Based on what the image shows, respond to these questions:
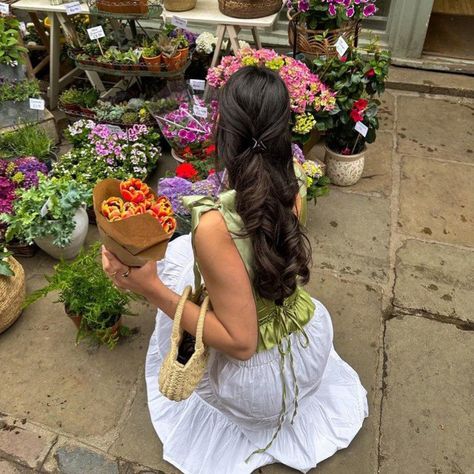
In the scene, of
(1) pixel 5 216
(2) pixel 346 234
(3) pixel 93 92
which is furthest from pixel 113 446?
(3) pixel 93 92

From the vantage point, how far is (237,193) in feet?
4.44

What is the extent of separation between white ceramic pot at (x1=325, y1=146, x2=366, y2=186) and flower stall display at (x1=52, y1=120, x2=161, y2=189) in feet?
4.12

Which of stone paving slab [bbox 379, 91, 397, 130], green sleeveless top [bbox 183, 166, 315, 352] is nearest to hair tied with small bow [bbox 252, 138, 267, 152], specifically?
green sleeveless top [bbox 183, 166, 315, 352]

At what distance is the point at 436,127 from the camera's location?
409 centimetres

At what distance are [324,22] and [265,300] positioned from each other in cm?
239

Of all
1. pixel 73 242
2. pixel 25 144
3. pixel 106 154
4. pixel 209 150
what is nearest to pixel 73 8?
pixel 25 144

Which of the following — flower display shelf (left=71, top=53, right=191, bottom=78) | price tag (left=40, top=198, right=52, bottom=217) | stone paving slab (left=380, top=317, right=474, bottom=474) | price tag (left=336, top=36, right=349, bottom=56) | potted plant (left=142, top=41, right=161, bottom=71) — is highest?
price tag (left=336, top=36, right=349, bottom=56)

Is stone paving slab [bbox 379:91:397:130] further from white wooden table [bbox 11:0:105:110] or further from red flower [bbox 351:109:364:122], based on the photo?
white wooden table [bbox 11:0:105:110]

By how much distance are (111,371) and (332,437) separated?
1099 millimetres

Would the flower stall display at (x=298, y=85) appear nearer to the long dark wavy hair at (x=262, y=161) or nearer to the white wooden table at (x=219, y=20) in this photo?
the white wooden table at (x=219, y=20)

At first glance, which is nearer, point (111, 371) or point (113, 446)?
point (113, 446)

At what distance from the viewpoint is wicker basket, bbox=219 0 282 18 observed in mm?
3398

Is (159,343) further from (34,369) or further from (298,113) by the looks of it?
(298,113)

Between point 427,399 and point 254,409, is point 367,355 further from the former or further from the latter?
point 254,409
